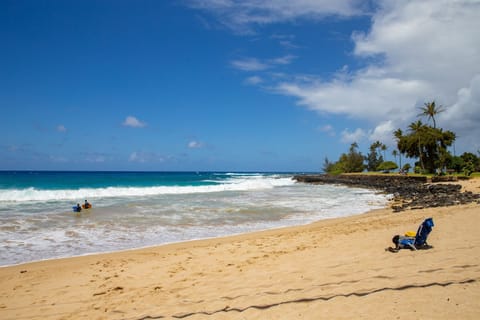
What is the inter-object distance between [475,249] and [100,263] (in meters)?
8.75

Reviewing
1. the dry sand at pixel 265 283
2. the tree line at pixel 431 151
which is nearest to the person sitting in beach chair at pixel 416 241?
the dry sand at pixel 265 283

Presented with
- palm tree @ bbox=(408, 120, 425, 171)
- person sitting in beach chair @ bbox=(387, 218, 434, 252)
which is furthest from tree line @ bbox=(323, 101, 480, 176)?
person sitting in beach chair @ bbox=(387, 218, 434, 252)

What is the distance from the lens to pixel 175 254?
28.0 feet

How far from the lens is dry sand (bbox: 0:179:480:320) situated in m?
4.05

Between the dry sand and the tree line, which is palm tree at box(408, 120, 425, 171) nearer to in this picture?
the tree line

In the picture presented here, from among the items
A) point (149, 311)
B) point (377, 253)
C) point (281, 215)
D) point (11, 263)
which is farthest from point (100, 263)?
point (281, 215)

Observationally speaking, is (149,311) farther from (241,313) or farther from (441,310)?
(441,310)

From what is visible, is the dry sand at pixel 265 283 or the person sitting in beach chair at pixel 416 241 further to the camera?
the person sitting in beach chair at pixel 416 241

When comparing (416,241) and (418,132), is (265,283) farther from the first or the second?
(418,132)

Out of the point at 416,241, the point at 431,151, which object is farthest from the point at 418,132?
the point at 416,241

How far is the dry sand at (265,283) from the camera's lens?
4.05 metres

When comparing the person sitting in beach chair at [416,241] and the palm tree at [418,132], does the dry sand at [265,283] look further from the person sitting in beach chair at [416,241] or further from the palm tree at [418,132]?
the palm tree at [418,132]

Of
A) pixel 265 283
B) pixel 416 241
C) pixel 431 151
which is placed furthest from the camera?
pixel 431 151

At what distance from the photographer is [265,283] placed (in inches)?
211
